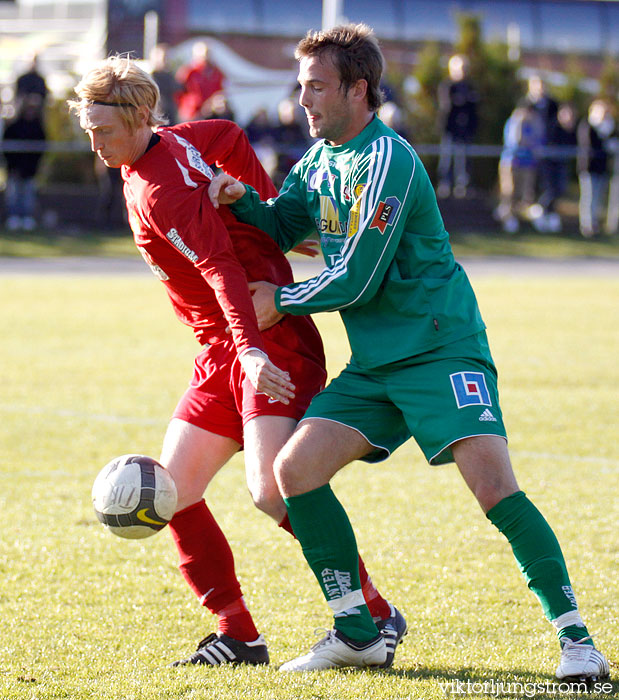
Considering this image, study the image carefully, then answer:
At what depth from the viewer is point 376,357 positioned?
421 centimetres

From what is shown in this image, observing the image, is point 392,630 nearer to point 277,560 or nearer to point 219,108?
point 277,560

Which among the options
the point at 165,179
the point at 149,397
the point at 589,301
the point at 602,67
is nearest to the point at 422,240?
the point at 165,179

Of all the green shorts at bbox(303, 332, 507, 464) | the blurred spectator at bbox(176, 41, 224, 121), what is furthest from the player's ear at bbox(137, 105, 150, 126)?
the blurred spectator at bbox(176, 41, 224, 121)

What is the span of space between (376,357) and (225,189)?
92cm

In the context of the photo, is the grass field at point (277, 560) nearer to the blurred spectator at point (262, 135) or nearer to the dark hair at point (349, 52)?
the dark hair at point (349, 52)

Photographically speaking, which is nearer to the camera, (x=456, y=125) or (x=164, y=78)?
(x=164, y=78)

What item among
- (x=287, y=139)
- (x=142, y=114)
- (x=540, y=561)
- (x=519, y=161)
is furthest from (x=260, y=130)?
(x=540, y=561)

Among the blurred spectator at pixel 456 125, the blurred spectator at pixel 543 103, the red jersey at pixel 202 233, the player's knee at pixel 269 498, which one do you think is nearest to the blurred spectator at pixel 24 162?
the blurred spectator at pixel 456 125

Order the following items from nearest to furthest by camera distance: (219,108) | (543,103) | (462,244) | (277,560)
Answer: (277,560), (219,108), (462,244), (543,103)

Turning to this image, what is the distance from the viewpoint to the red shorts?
14.9 feet

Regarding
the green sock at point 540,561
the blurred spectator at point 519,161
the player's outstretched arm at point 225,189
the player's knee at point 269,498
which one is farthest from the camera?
the blurred spectator at point 519,161

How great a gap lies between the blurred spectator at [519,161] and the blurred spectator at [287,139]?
172 inches

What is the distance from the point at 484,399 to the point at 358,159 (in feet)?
3.22

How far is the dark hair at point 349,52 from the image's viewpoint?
13.7ft
